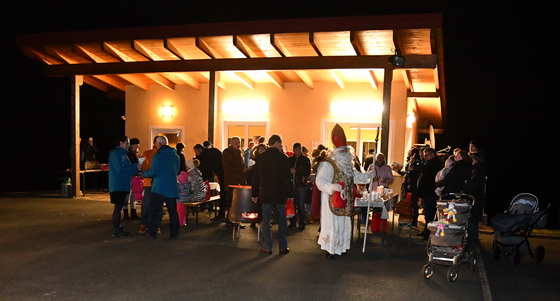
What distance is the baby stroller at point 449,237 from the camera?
590 cm

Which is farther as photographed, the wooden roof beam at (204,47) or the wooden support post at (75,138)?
the wooden support post at (75,138)

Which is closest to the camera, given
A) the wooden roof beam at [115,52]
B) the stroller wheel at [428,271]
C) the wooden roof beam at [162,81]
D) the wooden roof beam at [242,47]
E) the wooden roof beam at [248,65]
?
the stroller wheel at [428,271]

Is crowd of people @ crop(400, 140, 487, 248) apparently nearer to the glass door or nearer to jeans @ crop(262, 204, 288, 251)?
jeans @ crop(262, 204, 288, 251)

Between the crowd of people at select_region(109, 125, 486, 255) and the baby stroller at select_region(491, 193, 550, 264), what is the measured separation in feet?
1.52

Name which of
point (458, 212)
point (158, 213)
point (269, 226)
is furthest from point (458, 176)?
point (158, 213)

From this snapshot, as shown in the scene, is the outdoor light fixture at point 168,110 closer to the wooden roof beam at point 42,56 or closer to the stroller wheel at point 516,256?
the wooden roof beam at point 42,56

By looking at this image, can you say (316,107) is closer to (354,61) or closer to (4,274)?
(354,61)

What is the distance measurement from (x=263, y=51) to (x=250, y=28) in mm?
1310

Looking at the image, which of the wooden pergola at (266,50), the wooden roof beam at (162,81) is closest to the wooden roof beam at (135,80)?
the wooden roof beam at (162,81)

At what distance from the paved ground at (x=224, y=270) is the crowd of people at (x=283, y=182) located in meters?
0.42

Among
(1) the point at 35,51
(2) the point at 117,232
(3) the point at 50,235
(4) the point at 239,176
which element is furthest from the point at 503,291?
(1) the point at 35,51

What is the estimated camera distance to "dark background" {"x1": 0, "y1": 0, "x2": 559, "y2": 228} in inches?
736

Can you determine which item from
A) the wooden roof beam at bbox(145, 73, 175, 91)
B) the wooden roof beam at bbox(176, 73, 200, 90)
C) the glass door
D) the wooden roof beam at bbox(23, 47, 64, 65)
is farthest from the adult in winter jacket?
the wooden roof beam at bbox(23, 47, 64, 65)

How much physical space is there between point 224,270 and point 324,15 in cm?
1980
